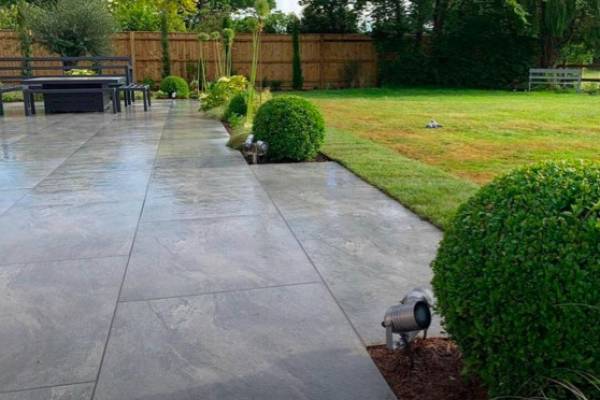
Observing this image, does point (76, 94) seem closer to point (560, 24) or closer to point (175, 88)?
point (175, 88)

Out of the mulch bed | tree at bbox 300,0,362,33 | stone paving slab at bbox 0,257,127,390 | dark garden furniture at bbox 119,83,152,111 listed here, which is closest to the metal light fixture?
stone paving slab at bbox 0,257,127,390

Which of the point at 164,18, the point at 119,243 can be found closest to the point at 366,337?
the point at 119,243

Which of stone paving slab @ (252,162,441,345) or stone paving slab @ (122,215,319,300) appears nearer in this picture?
stone paving slab @ (252,162,441,345)

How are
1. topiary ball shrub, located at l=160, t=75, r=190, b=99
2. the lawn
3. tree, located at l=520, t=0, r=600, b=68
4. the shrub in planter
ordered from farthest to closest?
tree, located at l=520, t=0, r=600, b=68 < topiary ball shrub, located at l=160, t=75, r=190, b=99 < the shrub in planter < the lawn

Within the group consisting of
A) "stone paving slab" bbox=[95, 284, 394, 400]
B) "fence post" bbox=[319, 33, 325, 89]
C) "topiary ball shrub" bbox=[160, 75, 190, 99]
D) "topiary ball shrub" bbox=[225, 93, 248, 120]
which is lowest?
"stone paving slab" bbox=[95, 284, 394, 400]

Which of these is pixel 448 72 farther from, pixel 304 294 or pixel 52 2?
pixel 304 294

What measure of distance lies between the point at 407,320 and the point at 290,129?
456 centimetres

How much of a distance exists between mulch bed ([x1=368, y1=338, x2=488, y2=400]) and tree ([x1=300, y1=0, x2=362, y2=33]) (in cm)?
2208

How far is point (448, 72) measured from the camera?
22.9 m

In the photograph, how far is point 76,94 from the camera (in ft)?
42.9

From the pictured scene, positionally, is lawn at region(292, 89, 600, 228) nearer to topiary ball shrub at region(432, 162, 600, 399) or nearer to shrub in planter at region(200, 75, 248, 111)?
topiary ball shrub at region(432, 162, 600, 399)

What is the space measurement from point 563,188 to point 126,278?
2.27 metres

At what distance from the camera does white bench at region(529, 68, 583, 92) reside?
21109 mm

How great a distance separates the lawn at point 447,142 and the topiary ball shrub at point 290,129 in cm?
38
